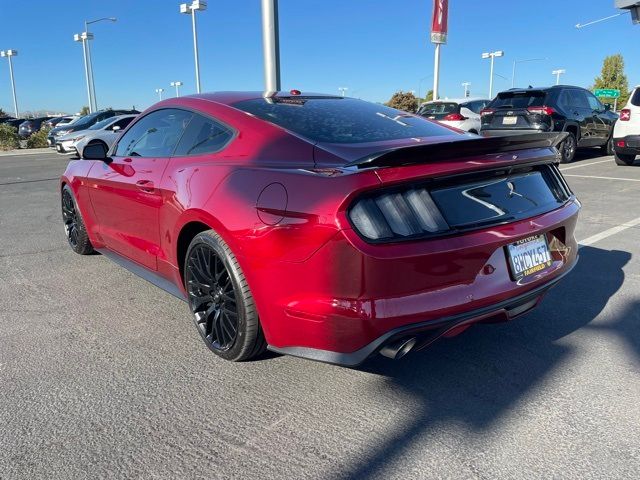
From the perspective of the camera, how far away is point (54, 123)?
97.2 feet

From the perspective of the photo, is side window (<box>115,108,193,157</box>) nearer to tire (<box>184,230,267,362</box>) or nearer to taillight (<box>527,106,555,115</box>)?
tire (<box>184,230,267,362</box>)

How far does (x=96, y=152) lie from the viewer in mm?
4121

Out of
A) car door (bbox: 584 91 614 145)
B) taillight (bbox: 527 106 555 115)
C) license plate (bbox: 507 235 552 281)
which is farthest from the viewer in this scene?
car door (bbox: 584 91 614 145)

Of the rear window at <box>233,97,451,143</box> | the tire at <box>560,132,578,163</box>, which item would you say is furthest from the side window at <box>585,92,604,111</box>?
the rear window at <box>233,97,451,143</box>

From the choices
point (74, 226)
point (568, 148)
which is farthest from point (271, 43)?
point (568, 148)

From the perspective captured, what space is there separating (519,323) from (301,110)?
1908mm

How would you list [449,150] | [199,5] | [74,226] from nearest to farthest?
[449,150], [74,226], [199,5]

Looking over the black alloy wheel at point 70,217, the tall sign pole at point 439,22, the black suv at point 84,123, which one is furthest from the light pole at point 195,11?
the black alloy wheel at point 70,217

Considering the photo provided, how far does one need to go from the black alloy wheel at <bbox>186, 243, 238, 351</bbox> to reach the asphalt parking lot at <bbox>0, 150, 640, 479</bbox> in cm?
15

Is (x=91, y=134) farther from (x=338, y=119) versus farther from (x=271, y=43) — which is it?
(x=338, y=119)

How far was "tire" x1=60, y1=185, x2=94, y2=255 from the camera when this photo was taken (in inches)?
191

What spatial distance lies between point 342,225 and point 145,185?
1754 millimetres

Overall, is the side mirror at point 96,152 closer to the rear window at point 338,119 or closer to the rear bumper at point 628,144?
the rear window at point 338,119

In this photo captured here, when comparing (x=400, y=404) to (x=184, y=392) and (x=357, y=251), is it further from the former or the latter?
(x=184, y=392)
